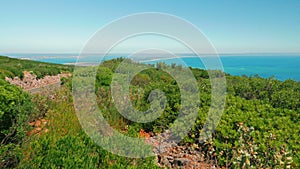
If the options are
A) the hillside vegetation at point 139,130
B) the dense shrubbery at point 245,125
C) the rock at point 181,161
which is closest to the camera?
the hillside vegetation at point 139,130

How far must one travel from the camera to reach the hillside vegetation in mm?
2865

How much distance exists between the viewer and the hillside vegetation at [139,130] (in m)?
2.87

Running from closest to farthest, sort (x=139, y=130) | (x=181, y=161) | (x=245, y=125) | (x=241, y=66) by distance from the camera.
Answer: (x=181, y=161), (x=245, y=125), (x=139, y=130), (x=241, y=66)

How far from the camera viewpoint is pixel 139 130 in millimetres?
5070

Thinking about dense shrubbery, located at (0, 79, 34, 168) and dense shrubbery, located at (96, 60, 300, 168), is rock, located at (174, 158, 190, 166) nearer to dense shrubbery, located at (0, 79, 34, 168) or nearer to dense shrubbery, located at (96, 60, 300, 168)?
dense shrubbery, located at (96, 60, 300, 168)

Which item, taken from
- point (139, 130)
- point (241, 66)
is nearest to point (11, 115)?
point (139, 130)

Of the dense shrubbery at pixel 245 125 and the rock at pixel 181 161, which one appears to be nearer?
Result: the dense shrubbery at pixel 245 125

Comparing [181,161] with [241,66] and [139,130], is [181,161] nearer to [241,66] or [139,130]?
[139,130]

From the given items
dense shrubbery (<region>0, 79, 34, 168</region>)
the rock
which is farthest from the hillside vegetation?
the rock

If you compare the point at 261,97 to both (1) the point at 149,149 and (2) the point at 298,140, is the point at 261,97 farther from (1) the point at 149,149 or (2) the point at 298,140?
(1) the point at 149,149

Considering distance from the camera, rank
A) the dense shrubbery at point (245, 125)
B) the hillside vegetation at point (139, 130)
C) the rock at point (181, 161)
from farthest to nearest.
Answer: the rock at point (181, 161) → the dense shrubbery at point (245, 125) → the hillside vegetation at point (139, 130)

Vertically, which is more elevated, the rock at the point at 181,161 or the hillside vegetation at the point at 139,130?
the hillside vegetation at the point at 139,130

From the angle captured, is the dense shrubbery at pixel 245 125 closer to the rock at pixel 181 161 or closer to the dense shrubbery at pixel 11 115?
the rock at pixel 181 161

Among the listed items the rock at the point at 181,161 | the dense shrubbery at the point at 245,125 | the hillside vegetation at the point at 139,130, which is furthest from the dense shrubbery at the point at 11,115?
the rock at the point at 181,161
